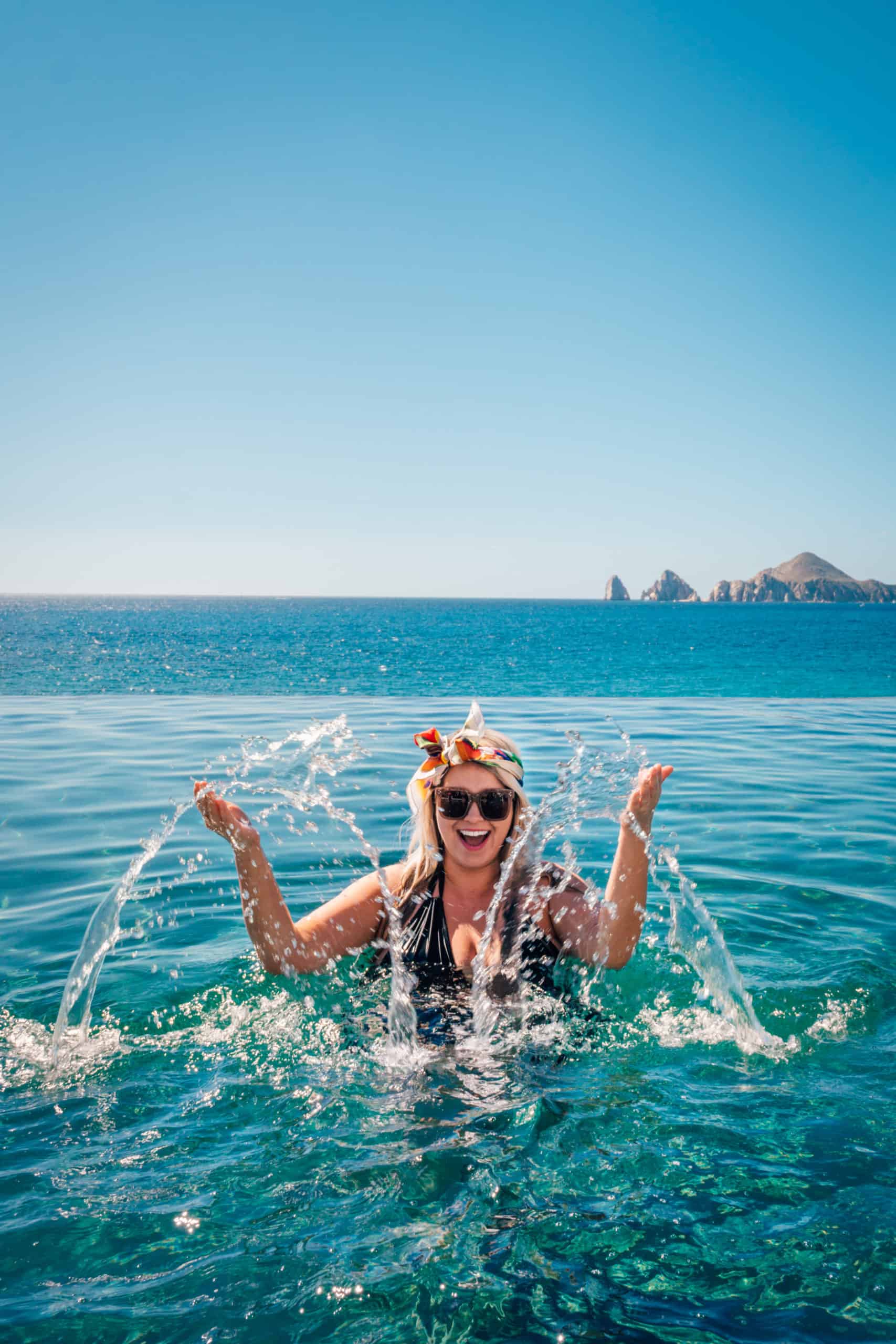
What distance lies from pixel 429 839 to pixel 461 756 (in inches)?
24.8

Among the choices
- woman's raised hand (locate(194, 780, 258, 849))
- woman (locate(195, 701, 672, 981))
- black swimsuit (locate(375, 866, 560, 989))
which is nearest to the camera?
woman's raised hand (locate(194, 780, 258, 849))

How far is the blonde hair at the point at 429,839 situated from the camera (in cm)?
457

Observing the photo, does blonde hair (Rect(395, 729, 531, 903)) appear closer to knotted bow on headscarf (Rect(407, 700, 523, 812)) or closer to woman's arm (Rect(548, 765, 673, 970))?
knotted bow on headscarf (Rect(407, 700, 523, 812))

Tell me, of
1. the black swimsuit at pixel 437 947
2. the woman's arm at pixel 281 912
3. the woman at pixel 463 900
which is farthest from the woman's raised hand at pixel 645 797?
the woman's arm at pixel 281 912

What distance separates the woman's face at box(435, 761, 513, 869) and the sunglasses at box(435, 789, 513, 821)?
0.5 inches

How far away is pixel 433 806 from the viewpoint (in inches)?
185

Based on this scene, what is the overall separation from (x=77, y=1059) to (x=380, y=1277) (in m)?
2.16

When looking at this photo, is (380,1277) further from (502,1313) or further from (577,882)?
(577,882)

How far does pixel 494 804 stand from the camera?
4461 millimetres

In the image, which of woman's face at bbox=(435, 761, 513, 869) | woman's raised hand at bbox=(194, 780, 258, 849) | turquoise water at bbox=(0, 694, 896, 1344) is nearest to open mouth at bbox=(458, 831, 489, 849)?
woman's face at bbox=(435, 761, 513, 869)

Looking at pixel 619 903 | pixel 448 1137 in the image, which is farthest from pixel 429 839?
pixel 448 1137

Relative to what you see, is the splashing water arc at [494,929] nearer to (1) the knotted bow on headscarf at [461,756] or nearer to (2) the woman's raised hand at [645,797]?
(2) the woman's raised hand at [645,797]

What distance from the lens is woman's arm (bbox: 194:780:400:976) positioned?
395cm

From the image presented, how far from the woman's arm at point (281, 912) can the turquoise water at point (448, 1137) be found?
449 mm
